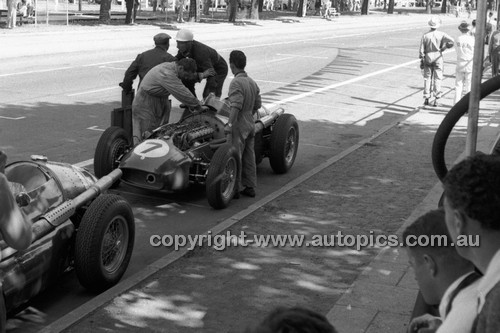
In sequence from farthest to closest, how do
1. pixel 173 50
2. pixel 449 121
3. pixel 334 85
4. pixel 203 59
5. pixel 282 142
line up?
pixel 173 50, pixel 334 85, pixel 203 59, pixel 282 142, pixel 449 121

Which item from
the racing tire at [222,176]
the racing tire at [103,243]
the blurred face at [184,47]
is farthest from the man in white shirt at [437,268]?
the blurred face at [184,47]

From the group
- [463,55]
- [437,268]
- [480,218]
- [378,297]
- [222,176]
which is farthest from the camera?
[463,55]

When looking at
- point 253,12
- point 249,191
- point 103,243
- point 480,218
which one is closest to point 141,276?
point 103,243

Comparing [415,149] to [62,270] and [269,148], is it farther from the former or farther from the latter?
[62,270]

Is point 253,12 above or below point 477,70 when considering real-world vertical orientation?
below

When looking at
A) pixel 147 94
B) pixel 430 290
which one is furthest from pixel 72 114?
pixel 430 290

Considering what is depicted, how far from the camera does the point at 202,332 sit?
6105 mm

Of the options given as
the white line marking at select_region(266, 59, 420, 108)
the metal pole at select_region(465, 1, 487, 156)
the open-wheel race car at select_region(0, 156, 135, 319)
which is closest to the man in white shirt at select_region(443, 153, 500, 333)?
the metal pole at select_region(465, 1, 487, 156)

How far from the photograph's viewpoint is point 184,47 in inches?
458

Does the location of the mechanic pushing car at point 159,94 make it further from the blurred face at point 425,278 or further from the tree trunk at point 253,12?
the tree trunk at point 253,12

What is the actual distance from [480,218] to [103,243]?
4.39 meters

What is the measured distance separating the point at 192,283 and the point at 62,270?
1.10m

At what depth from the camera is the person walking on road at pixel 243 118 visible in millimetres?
9570

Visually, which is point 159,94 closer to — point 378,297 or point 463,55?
point 378,297
